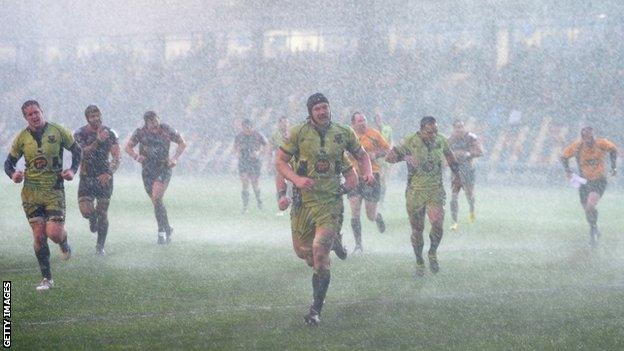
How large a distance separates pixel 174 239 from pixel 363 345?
896 centimetres

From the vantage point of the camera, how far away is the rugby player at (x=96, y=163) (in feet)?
47.3

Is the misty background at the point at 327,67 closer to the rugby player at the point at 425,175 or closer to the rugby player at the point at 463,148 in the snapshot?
the rugby player at the point at 463,148

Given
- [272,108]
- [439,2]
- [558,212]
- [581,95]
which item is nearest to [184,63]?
[272,108]

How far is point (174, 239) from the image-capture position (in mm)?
16984

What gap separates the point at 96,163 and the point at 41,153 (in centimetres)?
313

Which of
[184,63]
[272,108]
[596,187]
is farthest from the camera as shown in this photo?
[184,63]

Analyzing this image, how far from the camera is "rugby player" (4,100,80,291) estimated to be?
1141 cm

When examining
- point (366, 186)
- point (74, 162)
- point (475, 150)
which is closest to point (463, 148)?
point (475, 150)

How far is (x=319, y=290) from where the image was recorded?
9.57m

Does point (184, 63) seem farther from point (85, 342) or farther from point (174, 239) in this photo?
point (85, 342)

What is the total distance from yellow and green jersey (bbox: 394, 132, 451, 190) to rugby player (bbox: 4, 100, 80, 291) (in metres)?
4.36

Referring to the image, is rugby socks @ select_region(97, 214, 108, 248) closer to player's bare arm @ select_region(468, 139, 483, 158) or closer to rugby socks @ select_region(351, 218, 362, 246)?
rugby socks @ select_region(351, 218, 362, 246)

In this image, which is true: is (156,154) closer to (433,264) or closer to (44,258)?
(44,258)

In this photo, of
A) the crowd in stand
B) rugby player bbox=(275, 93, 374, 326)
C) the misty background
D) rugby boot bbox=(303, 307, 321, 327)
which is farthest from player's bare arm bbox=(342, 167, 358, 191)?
the crowd in stand
